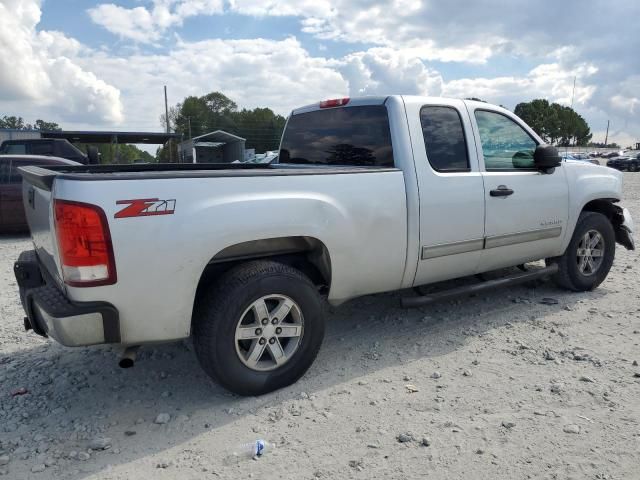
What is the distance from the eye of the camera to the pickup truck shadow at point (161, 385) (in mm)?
2799

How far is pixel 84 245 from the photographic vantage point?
2.59 m

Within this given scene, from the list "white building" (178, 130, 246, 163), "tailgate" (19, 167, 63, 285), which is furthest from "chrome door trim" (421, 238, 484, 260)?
"white building" (178, 130, 246, 163)

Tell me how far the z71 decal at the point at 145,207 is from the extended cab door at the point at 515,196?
8.42 ft

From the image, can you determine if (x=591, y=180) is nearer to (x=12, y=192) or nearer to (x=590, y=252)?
(x=590, y=252)

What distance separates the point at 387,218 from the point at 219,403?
1.63 m

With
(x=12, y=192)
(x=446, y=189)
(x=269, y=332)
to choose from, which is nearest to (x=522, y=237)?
(x=446, y=189)

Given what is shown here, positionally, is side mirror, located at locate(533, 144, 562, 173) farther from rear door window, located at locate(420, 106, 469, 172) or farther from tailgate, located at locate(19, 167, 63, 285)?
tailgate, located at locate(19, 167, 63, 285)

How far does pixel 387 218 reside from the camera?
3555 millimetres

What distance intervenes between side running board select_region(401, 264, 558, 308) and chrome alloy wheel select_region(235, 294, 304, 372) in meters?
1.04

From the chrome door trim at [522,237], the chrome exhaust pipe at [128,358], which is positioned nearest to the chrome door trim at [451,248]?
the chrome door trim at [522,237]

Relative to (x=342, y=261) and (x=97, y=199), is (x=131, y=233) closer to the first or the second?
(x=97, y=199)

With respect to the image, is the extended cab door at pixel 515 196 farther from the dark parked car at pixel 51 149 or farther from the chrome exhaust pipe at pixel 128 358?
the dark parked car at pixel 51 149

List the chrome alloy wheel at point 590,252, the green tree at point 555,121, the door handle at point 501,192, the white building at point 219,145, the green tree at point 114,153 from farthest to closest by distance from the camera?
the green tree at point 555,121 < the white building at point 219,145 < the green tree at point 114,153 < the chrome alloy wheel at point 590,252 < the door handle at point 501,192

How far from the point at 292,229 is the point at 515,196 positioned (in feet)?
7.27
